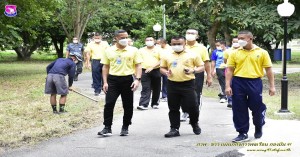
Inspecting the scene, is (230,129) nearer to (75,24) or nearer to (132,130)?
(132,130)

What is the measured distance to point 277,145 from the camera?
796cm

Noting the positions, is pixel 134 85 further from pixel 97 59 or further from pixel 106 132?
pixel 97 59

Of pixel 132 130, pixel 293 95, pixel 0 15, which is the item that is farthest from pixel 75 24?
pixel 132 130

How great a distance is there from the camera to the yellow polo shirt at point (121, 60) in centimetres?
902

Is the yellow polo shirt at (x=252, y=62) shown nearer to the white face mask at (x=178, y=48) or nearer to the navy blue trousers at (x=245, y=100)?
the navy blue trousers at (x=245, y=100)

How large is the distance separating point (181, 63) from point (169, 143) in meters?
1.40

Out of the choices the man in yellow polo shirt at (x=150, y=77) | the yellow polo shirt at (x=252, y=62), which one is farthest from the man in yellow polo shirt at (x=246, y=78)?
the man in yellow polo shirt at (x=150, y=77)

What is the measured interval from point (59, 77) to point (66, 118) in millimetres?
1090

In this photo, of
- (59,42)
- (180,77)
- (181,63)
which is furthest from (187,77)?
(59,42)

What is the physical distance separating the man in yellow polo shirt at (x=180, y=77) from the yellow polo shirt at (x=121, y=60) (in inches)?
21.6

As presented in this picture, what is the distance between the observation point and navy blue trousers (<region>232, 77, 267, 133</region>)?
823cm

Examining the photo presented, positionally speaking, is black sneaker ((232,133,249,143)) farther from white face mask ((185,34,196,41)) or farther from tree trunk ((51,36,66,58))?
tree trunk ((51,36,66,58))

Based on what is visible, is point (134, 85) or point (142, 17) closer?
point (134, 85)

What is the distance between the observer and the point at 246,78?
26.9ft
